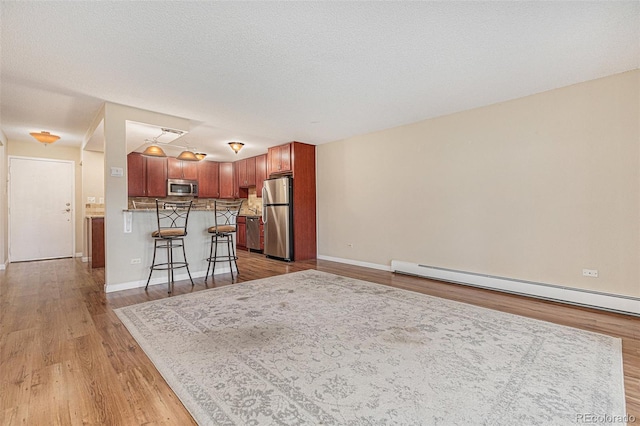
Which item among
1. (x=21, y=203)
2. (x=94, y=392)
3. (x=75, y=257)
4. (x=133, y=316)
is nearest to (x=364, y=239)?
(x=133, y=316)

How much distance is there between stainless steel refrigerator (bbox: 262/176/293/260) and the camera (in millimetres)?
5816

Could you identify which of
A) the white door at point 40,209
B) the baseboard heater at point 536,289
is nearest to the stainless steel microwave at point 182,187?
the white door at point 40,209

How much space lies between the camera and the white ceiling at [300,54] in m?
2.02

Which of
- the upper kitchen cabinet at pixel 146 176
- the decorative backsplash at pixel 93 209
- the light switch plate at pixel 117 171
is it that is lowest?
the decorative backsplash at pixel 93 209

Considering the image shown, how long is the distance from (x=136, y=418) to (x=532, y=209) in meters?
4.19

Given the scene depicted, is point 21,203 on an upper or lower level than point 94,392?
upper

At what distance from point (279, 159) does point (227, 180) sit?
2.73 meters

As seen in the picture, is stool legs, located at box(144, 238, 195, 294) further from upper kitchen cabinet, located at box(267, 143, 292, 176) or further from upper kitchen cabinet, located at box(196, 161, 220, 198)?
upper kitchen cabinet, located at box(196, 161, 220, 198)

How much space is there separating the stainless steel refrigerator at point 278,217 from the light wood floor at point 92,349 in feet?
5.23

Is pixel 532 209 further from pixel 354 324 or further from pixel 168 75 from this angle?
pixel 168 75

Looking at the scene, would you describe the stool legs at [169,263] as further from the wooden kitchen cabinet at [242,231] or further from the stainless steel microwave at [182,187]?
the stainless steel microwave at [182,187]

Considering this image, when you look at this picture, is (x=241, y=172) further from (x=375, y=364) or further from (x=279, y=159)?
(x=375, y=364)

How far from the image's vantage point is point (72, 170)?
6.34 m

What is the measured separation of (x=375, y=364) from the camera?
1910 millimetres
